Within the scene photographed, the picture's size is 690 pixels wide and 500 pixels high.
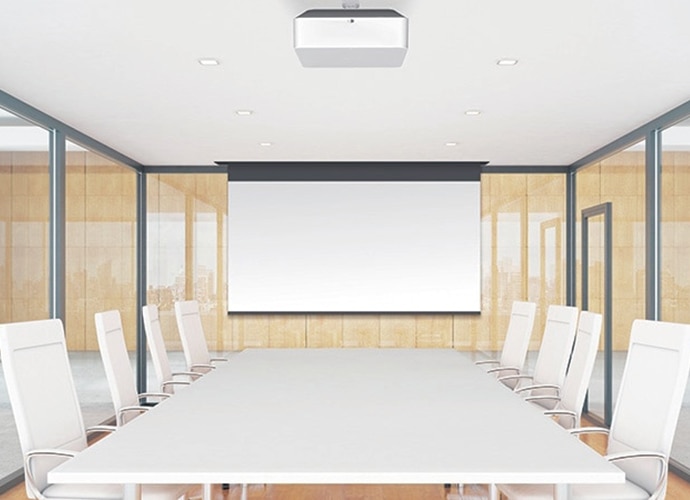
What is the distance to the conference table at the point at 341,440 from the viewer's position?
7.37 feet

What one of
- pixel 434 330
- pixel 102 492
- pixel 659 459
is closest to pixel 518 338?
pixel 434 330

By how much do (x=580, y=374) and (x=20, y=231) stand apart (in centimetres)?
410

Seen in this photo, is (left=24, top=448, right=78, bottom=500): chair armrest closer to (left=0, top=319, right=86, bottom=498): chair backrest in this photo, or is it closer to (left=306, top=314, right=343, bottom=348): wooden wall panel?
(left=0, top=319, right=86, bottom=498): chair backrest

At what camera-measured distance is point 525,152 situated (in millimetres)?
7469

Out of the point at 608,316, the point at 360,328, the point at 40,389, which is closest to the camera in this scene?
the point at 40,389

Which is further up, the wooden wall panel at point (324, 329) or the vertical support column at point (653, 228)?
the vertical support column at point (653, 228)

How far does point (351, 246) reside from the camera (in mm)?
8250

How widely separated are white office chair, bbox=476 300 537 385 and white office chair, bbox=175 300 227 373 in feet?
7.94

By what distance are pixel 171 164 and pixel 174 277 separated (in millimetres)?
1354

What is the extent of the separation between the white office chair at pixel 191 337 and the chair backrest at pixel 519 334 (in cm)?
243

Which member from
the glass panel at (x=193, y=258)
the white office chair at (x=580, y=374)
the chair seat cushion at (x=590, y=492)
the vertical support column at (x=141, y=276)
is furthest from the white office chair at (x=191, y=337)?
the chair seat cushion at (x=590, y=492)

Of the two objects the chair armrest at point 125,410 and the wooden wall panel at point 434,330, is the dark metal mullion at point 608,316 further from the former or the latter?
the chair armrest at point 125,410

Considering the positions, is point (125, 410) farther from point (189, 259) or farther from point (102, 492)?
point (189, 259)

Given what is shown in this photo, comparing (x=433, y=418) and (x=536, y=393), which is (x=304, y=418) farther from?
(x=536, y=393)
